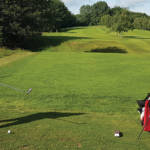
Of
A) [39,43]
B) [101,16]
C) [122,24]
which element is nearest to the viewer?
[39,43]

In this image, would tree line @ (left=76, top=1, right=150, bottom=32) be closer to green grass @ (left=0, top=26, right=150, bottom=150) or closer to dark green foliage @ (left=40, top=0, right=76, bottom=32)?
dark green foliage @ (left=40, top=0, right=76, bottom=32)

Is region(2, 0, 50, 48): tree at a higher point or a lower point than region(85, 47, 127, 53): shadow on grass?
higher

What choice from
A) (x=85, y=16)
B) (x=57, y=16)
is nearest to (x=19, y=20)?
(x=57, y=16)

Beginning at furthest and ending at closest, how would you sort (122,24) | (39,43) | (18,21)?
(122,24) → (39,43) → (18,21)

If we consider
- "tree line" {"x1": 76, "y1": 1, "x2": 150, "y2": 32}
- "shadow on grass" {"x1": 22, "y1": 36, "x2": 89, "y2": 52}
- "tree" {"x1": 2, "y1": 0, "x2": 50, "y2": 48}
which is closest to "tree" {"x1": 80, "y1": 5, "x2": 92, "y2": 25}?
"tree line" {"x1": 76, "y1": 1, "x2": 150, "y2": 32}

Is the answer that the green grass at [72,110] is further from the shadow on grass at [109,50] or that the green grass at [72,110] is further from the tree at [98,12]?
the tree at [98,12]

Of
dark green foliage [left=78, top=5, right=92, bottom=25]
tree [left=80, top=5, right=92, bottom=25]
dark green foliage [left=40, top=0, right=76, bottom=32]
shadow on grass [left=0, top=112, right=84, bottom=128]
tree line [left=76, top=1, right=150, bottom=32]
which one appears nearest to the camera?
shadow on grass [left=0, top=112, right=84, bottom=128]

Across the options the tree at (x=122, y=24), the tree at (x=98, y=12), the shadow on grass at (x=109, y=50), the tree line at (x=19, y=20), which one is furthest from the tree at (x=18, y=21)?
the tree at (x=98, y=12)

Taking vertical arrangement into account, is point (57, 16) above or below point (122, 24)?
above

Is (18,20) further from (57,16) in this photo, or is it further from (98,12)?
(98,12)

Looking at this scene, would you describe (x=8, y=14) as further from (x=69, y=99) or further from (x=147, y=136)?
(x=147, y=136)

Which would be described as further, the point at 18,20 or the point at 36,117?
the point at 18,20

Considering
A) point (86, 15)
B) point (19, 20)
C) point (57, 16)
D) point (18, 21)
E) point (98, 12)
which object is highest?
point (98, 12)

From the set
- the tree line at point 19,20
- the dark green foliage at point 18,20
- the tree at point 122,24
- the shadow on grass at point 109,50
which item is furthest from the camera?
the tree at point 122,24
